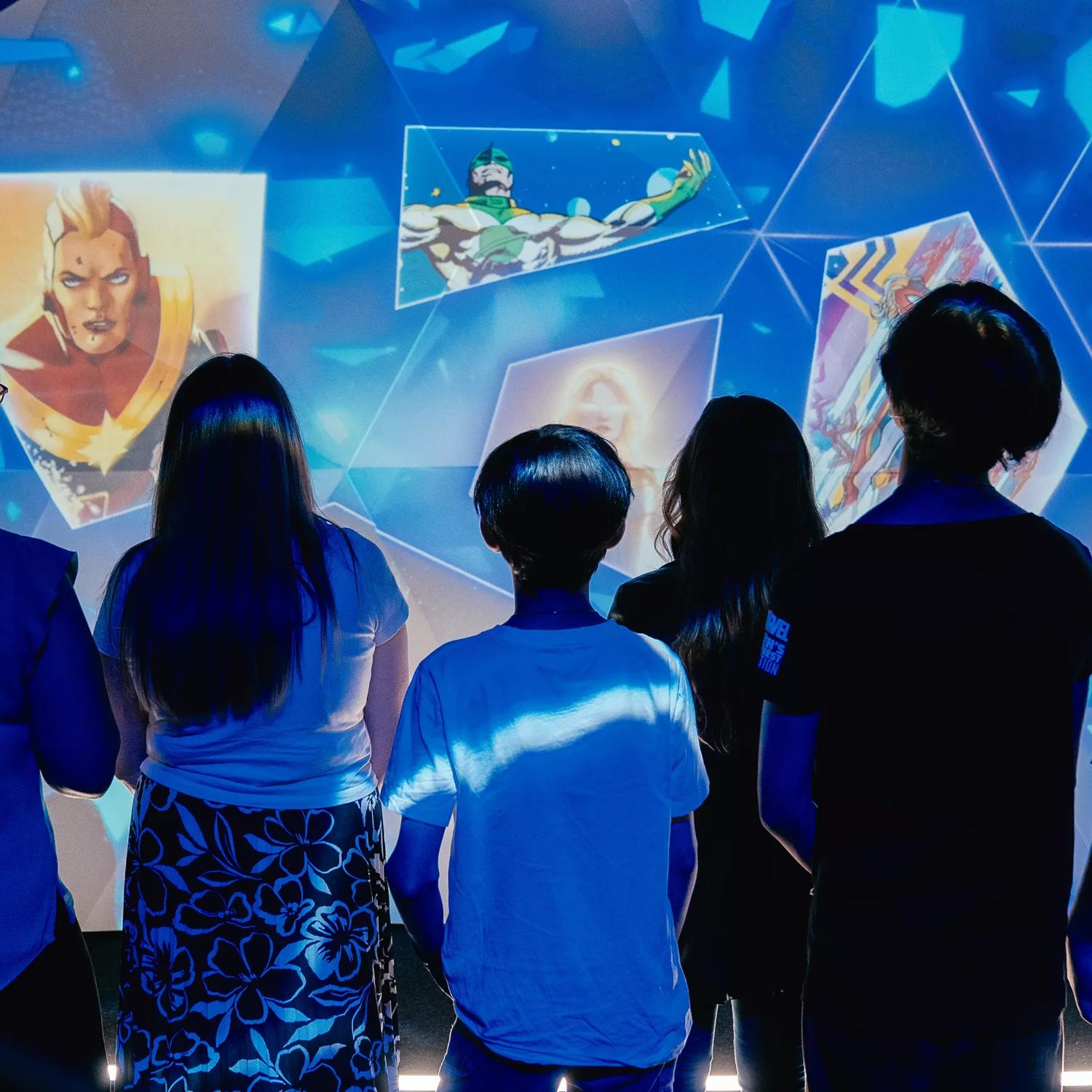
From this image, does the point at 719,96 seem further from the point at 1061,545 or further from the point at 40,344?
the point at 1061,545

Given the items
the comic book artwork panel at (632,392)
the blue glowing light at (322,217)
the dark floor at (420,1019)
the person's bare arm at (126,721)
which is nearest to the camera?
the person's bare arm at (126,721)

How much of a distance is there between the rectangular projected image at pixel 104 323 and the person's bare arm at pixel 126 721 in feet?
4.76

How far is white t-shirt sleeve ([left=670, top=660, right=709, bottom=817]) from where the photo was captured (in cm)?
120

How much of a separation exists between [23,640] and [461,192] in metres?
2.00

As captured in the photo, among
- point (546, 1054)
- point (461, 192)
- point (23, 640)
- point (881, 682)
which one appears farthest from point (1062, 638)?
point (461, 192)

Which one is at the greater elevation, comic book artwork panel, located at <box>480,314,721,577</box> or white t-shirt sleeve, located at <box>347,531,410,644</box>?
white t-shirt sleeve, located at <box>347,531,410,644</box>

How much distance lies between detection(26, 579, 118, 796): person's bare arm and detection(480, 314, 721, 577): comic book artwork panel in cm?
175

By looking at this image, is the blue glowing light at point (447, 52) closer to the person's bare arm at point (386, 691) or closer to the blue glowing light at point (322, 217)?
the blue glowing light at point (322, 217)

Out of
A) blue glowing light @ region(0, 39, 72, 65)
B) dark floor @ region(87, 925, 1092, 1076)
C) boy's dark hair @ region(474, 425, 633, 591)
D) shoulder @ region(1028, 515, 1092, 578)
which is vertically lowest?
dark floor @ region(87, 925, 1092, 1076)

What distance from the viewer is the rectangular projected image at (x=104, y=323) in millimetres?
2801

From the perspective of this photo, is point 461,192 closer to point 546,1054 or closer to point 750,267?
point 750,267

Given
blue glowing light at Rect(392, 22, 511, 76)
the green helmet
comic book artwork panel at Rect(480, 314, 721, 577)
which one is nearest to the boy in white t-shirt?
comic book artwork panel at Rect(480, 314, 721, 577)

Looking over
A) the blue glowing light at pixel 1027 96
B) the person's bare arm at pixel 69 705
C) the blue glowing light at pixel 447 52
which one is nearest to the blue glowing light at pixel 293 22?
the blue glowing light at pixel 447 52

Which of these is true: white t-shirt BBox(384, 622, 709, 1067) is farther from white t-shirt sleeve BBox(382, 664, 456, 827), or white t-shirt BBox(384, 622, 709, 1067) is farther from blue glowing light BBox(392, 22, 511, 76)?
blue glowing light BBox(392, 22, 511, 76)
